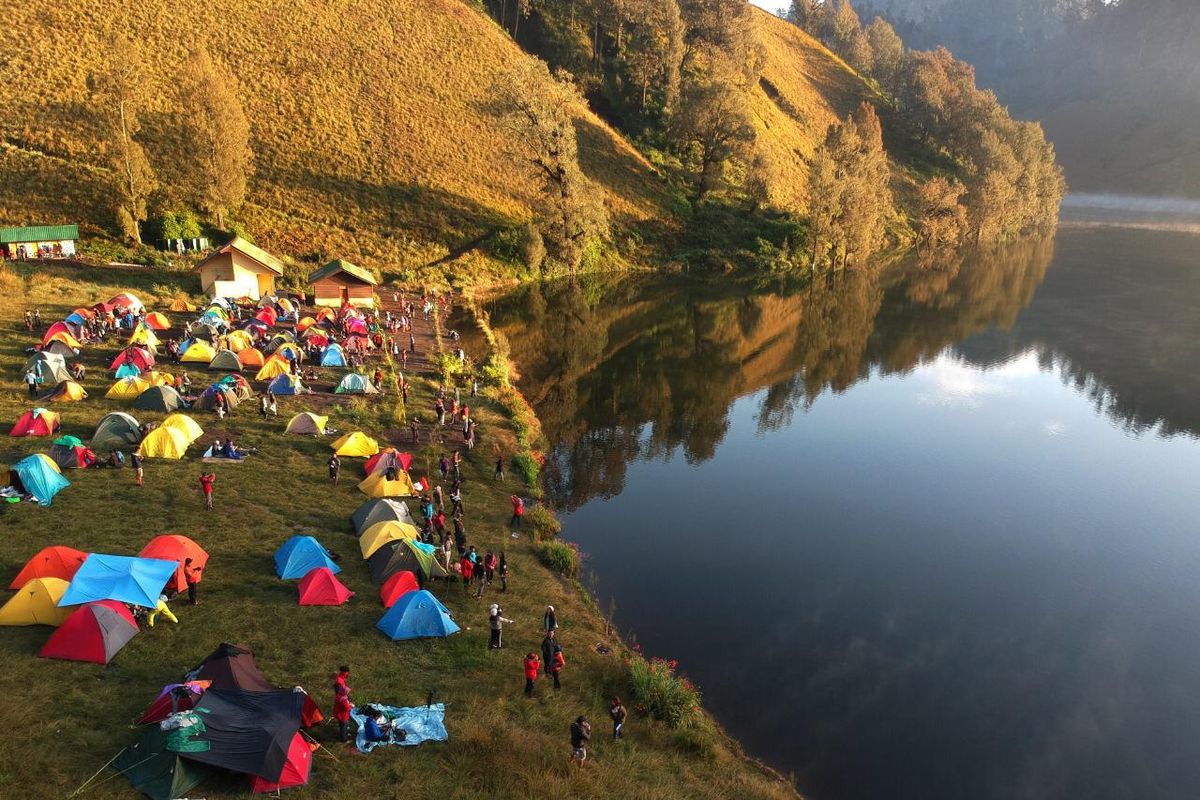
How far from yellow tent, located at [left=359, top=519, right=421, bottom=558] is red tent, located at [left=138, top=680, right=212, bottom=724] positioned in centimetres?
733

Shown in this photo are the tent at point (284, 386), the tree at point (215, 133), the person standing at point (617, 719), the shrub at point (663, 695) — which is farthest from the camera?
the tree at point (215, 133)

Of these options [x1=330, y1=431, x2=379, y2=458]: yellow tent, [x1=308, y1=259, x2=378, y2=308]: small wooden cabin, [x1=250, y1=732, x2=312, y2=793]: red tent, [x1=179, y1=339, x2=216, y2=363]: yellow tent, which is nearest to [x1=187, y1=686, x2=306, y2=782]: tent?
[x1=250, y1=732, x2=312, y2=793]: red tent

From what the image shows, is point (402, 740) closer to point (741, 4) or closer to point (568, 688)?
point (568, 688)

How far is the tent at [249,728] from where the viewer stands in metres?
12.0

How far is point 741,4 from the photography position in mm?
104938

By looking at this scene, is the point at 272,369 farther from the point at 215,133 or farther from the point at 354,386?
the point at 215,133

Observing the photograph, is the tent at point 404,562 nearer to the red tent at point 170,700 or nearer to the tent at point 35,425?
the red tent at point 170,700

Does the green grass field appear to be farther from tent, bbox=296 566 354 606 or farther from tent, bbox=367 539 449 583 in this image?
tent, bbox=367 539 449 583

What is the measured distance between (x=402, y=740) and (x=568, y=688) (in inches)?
Answer: 158

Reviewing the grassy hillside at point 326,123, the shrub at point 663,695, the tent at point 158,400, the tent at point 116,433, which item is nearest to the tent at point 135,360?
the tent at point 158,400

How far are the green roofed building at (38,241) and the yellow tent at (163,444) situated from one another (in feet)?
124

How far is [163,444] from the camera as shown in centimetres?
2583

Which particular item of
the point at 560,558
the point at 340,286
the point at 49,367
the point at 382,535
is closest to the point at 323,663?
the point at 382,535

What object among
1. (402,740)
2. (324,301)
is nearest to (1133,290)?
(324,301)
